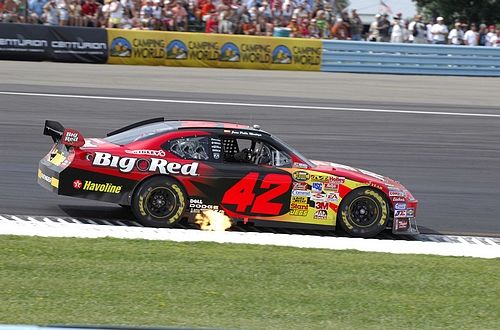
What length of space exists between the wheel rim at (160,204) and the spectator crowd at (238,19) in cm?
1514

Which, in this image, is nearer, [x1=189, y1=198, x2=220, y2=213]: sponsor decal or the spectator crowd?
[x1=189, y1=198, x2=220, y2=213]: sponsor decal

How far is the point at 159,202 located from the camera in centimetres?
1077

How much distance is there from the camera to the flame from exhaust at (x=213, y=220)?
10.9m

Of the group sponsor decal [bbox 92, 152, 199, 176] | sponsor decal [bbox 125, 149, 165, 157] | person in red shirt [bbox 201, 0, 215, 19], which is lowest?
sponsor decal [bbox 92, 152, 199, 176]

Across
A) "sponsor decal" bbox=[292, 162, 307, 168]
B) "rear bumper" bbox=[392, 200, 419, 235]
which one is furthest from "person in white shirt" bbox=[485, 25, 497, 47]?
"sponsor decal" bbox=[292, 162, 307, 168]

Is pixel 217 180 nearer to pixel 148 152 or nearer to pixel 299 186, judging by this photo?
pixel 148 152

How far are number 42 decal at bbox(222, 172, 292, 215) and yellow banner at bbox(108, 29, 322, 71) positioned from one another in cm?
1483

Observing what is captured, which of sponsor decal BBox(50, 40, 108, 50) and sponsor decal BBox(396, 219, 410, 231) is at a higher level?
sponsor decal BBox(50, 40, 108, 50)

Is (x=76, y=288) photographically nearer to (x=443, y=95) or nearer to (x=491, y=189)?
(x=491, y=189)

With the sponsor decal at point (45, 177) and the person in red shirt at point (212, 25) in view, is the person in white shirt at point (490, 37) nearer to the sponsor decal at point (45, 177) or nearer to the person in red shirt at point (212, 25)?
the person in red shirt at point (212, 25)

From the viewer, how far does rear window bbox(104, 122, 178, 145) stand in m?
11.0

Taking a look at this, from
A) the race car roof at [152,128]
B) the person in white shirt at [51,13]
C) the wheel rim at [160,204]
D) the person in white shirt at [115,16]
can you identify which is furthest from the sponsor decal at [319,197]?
the person in white shirt at [115,16]

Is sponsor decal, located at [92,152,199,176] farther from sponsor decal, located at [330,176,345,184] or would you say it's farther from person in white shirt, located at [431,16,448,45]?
person in white shirt, located at [431,16,448,45]

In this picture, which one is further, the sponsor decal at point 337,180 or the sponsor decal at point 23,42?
the sponsor decal at point 23,42
